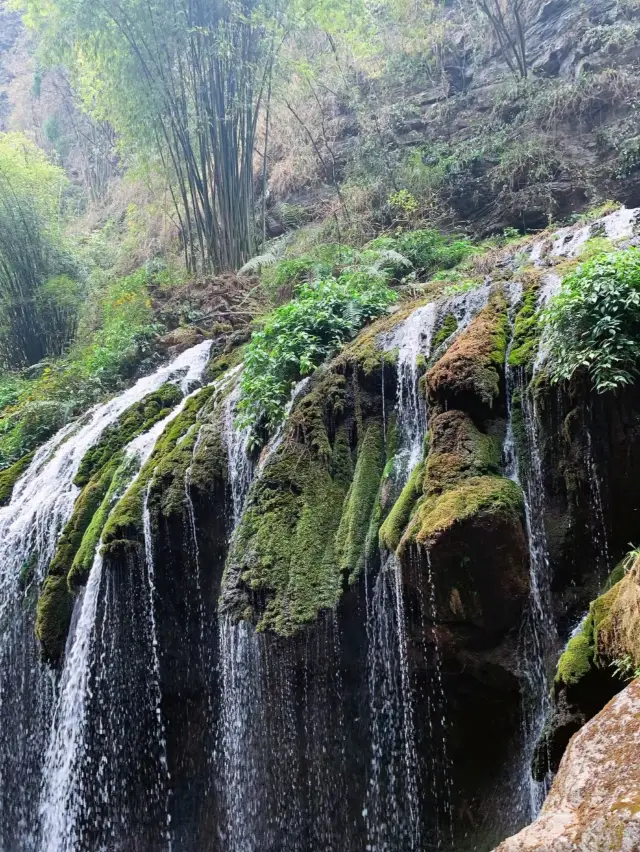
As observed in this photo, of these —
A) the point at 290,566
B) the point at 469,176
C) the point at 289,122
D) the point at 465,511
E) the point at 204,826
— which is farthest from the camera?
the point at 289,122

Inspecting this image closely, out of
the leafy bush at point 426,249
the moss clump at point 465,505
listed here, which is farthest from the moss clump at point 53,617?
the leafy bush at point 426,249

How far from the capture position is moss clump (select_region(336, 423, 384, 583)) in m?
5.11

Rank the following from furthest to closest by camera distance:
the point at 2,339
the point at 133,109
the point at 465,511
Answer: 1. the point at 2,339
2. the point at 133,109
3. the point at 465,511

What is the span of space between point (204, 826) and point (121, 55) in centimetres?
1251

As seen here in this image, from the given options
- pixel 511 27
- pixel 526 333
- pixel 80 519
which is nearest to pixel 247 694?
pixel 80 519

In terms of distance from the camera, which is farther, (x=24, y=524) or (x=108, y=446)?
(x=108, y=446)

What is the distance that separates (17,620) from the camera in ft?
23.7

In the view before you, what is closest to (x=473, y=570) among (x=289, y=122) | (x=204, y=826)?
(x=204, y=826)

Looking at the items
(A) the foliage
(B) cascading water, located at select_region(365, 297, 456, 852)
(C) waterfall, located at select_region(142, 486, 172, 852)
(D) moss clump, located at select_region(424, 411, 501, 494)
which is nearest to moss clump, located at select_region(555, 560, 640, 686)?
(B) cascading water, located at select_region(365, 297, 456, 852)

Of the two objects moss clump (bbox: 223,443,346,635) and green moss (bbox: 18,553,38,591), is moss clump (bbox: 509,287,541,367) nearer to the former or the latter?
moss clump (bbox: 223,443,346,635)

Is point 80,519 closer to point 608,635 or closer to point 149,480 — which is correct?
point 149,480

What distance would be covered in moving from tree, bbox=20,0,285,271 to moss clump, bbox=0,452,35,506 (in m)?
5.56

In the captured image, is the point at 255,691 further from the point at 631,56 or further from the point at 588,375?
the point at 631,56

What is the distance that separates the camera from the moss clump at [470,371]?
16.3 ft
